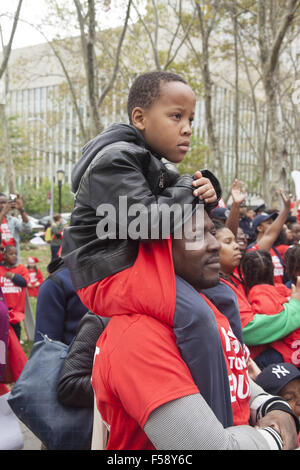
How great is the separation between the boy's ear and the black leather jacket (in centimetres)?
8

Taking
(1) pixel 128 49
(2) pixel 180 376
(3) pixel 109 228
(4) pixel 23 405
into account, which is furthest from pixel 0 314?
(1) pixel 128 49

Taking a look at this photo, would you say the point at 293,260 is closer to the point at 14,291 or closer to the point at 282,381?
the point at 282,381

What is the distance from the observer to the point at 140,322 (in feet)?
4.23

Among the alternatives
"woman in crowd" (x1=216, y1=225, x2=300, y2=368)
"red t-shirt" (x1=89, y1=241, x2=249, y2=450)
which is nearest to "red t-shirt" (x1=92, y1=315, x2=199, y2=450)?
"red t-shirt" (x1=89, y1=241, x2=249, y2=450)

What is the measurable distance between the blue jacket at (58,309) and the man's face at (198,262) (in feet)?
5.58

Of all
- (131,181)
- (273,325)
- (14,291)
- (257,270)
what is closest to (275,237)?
(257,270)

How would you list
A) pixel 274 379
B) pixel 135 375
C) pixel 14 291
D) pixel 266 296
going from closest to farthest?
pixel 135 375 → pixel 274 379 → pixel 266 296 → pixel 14 291

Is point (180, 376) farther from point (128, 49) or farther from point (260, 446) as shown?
point (128, 49)

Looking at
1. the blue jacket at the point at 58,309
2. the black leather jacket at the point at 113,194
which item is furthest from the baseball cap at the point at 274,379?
the black leather jacket at the point at 113,194

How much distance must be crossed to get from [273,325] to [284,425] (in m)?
1.57

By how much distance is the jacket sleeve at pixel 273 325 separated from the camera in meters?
2.90

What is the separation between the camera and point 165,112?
1594 mm

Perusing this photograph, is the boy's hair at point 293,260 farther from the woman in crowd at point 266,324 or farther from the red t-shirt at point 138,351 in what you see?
the red t-shirt at point 138,351
